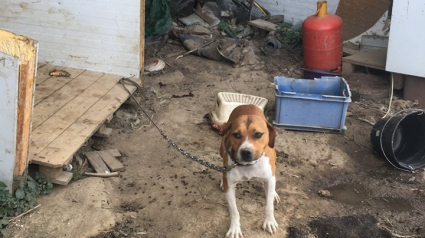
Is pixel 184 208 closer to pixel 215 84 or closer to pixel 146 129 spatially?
pixel 146 129

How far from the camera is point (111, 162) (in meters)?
5.43

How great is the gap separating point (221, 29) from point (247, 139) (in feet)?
18.9

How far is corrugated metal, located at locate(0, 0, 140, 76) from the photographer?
652 centimetres

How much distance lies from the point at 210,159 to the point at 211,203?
2.64 feet

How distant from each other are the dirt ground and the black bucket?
151 mm

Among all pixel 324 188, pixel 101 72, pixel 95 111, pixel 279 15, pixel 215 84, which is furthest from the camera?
pixel 279 15

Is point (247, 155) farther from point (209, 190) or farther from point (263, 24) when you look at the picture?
point (263, 24)

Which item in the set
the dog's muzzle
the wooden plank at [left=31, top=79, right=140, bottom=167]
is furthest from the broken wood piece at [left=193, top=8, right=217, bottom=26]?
the dog's muzzle

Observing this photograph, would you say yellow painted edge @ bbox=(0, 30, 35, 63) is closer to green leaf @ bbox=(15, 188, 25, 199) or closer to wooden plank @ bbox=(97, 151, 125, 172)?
green leaf @ bbox=(15, 188, 25, 199)

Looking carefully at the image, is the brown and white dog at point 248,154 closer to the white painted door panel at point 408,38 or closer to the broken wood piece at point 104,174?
the broken wood piece at point 104,174

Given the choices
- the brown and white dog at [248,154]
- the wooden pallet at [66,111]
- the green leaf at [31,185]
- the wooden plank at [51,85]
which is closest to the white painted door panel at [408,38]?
the brown and white dog at [248,154]

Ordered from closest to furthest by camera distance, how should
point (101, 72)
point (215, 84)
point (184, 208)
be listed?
point (184, 208) < point (101, 72) < point (215, 84)

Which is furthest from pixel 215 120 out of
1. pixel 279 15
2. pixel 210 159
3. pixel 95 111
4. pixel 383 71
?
pixel 279 15

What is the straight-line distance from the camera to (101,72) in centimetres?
686
